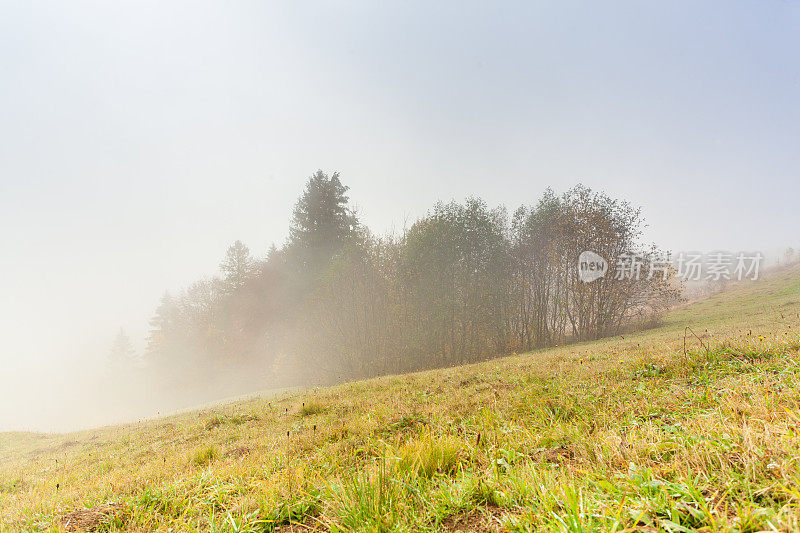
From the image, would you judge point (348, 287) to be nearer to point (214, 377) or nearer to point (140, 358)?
point (214, 377)

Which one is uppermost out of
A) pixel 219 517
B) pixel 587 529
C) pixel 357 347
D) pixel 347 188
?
pixel 347 188

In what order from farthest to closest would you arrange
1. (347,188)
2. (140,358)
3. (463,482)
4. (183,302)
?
(140,358)
(183,302)
(347,188)
(463,482)

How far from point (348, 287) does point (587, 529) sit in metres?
23.1

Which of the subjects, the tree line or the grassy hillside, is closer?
the grassy hillside

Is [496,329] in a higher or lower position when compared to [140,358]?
higher

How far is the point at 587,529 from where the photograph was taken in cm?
137

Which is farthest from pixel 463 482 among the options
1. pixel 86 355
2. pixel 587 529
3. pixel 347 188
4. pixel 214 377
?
pixel 86 355

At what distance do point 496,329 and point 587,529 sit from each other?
2266 cm

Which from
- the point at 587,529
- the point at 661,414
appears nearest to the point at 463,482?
the point at 587,529

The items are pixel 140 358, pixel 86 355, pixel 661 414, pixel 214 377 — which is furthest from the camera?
pixel 86 355

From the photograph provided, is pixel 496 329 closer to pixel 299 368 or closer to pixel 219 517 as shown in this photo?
pixel 299 368

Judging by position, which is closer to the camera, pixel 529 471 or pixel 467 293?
pixel 529 471

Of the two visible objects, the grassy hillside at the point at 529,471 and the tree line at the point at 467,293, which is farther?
the tree line at the point at 467,293

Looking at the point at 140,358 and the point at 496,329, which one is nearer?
the point at 496,329
